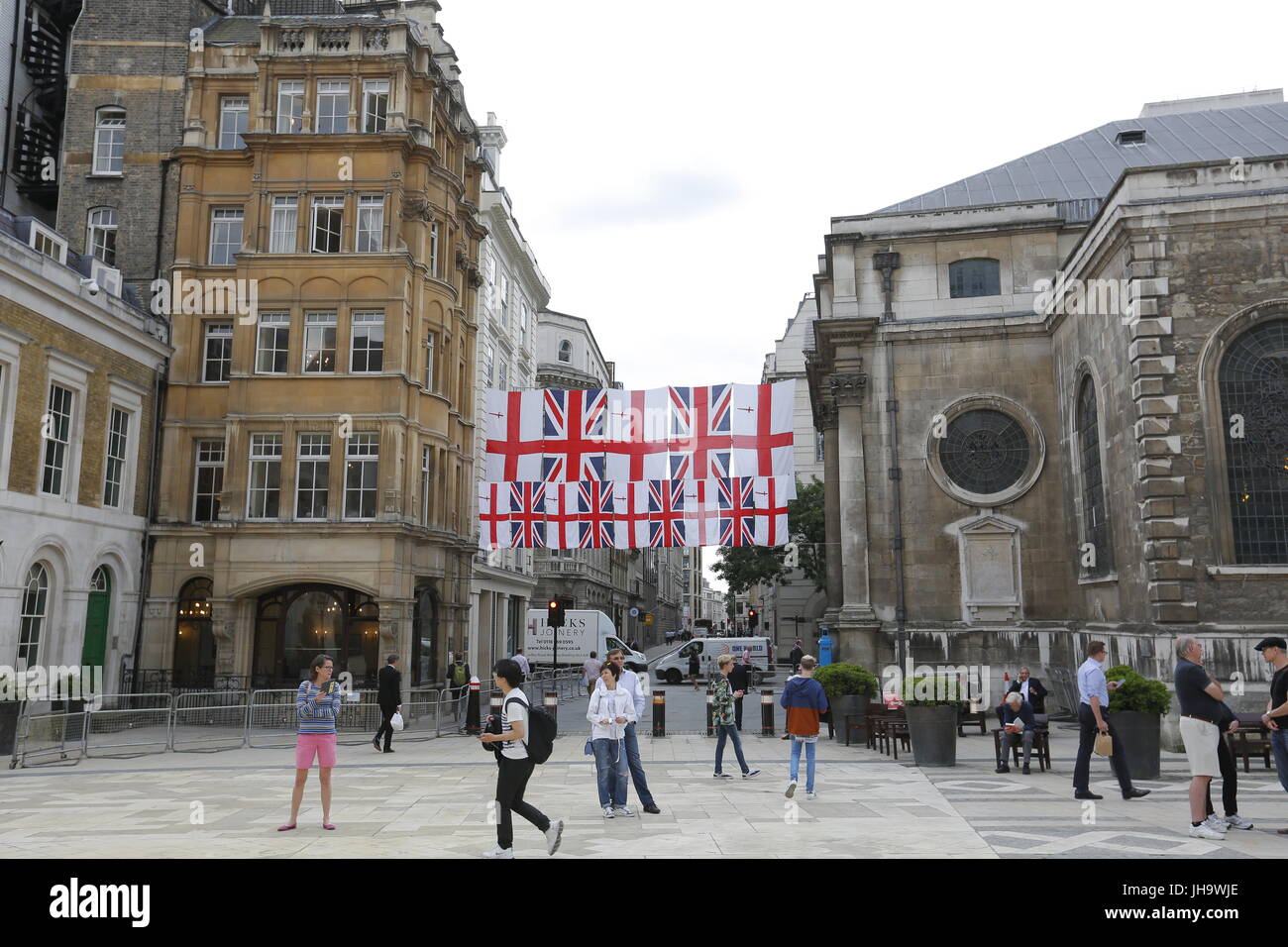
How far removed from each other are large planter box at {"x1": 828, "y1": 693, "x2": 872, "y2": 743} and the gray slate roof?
1524 cm

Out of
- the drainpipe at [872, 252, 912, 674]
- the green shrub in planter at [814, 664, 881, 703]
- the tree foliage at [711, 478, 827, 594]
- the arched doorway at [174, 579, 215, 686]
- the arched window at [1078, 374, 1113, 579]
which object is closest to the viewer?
the green shrub in planter at [814, 664, 881, 703]

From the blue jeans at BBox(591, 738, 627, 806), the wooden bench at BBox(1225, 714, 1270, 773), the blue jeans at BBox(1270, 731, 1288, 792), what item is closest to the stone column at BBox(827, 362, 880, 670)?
the wooden bench at BBox(1225, 714, 1270, 773)

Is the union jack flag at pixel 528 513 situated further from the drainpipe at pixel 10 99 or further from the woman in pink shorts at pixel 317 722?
the drainpipe at pixel 10 99

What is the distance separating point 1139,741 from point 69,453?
23.3 metres

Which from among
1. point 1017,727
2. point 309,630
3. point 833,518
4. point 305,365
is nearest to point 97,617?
point 309,630

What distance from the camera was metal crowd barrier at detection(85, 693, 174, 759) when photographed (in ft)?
Answer: 60.5

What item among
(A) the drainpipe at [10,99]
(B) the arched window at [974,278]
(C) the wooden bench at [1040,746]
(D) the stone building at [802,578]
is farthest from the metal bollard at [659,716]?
(D) the stone building at [802,578]

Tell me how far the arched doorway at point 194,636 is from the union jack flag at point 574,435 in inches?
414

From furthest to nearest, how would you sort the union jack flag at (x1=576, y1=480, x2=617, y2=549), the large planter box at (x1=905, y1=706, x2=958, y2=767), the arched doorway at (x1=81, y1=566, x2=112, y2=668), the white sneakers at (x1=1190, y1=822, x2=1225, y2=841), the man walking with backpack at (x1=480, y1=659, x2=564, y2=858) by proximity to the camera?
1. the union jack flag at (x1=576, y1=480, x2=617, y2=549)
2. the arched doorway at (x1=81, y1=566, x2=112, y2=668)
3. the large planter box at (x1=905, y1=706, x2=958, y2=767)
4. the white sneakers at (x1=1190, y1=822, x2=1225, y2=841)
5. the man walking with backpack at (x1=480, y1=659, x2=564, y2=858)

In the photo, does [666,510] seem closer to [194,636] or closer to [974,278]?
[974,278]

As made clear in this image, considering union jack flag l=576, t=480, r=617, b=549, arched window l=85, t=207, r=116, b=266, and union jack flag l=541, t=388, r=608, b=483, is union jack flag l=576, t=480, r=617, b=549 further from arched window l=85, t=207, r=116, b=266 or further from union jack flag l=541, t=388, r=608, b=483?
arched window l=85, t=207, r=116, b=266

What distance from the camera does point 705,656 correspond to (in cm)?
4491
